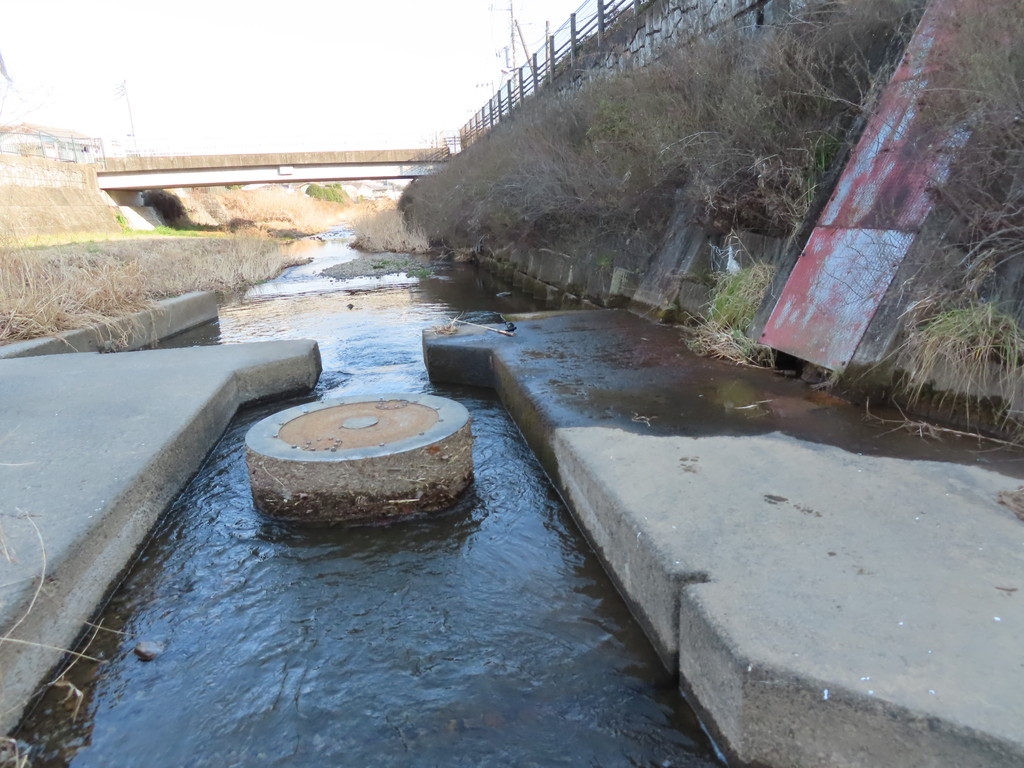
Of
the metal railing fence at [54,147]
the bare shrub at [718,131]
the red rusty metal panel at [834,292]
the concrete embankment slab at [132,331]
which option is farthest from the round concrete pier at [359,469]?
the metal railing fence at [54,147]

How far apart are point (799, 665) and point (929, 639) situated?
1.49 ft

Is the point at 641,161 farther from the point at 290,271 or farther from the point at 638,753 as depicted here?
the point at 290,271

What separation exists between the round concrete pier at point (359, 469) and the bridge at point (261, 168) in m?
36.2

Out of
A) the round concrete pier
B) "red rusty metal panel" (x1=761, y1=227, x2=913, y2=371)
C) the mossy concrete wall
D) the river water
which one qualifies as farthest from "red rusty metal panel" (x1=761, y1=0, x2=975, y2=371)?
the mossy concrete wall

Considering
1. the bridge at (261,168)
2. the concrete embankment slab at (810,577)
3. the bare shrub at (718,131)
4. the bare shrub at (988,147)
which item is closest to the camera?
the concrete embankment slab at (810,577)

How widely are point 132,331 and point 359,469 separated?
290 inches

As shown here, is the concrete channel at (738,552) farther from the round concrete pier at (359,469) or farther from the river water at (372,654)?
the round concrete pier at (359,469)

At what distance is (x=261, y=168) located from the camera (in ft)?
136

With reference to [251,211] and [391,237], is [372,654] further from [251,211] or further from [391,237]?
[251,211]

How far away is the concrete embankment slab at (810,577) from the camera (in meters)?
1.97

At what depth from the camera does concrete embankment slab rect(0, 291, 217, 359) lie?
27.1ft

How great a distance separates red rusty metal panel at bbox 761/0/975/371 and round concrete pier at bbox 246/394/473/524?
282 centimetres

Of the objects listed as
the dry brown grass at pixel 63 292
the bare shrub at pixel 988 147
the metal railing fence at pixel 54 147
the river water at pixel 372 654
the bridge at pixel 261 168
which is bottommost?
the river water at pixel 372 654

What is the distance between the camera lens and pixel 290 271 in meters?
23.2
